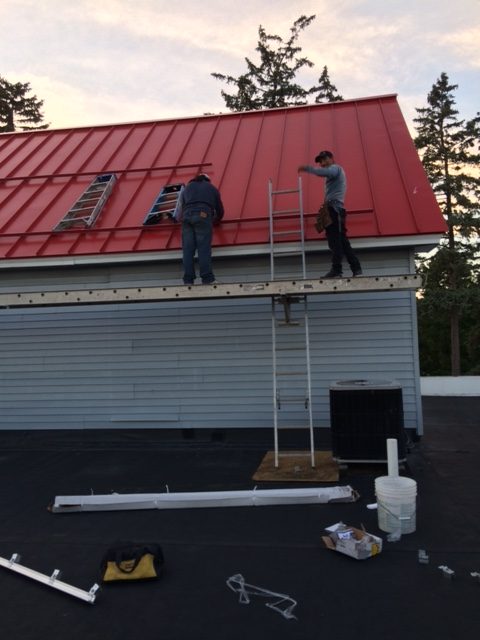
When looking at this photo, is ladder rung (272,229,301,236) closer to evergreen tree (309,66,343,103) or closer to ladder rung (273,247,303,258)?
ladder rung (273,247,303,258)

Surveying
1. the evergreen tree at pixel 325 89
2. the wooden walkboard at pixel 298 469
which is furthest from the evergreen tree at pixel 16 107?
the wooden walkboard at pixel 298 469

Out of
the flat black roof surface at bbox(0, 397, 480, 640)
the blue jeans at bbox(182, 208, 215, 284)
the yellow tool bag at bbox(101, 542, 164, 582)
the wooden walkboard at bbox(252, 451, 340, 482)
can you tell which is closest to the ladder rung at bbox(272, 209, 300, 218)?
the blue jeans at bbox(182, 208, 215, 284)

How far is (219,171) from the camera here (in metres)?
9.39

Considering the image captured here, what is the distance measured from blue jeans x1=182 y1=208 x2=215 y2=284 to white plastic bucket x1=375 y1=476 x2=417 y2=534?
11.7 feet

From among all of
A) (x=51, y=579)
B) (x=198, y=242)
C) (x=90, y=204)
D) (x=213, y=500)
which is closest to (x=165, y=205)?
(x=90, y=204)

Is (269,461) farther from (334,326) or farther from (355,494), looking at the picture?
(334,326)

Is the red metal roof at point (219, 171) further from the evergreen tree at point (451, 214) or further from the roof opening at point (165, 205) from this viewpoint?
the evergreen tree at point (451, 214)

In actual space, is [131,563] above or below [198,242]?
below

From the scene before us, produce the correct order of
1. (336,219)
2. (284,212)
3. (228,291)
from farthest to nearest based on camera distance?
(284,212) → (336,219) → (228,291)

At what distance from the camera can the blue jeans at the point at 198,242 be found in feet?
22.6

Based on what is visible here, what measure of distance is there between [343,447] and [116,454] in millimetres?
3741

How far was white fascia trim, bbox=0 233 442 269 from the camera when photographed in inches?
279

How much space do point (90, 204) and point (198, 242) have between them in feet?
9.99

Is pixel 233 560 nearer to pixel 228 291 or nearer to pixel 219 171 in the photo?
pixel 228 291
